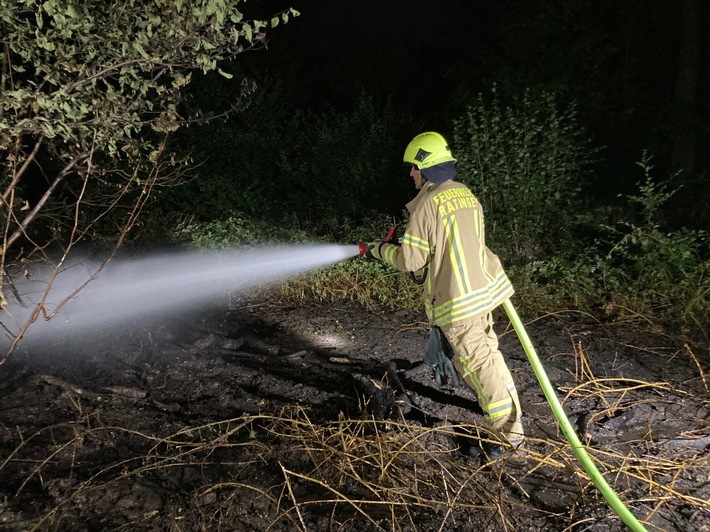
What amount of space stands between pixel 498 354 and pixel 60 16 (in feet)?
10.2

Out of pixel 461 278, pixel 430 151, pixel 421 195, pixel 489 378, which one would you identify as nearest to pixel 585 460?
pixel 489 378

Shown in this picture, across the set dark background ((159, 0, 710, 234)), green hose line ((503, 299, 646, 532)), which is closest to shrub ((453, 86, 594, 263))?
dark background ((159, 0, 710, 234))

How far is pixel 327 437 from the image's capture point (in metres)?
2.74

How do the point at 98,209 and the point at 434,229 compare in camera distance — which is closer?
the point at 434,229

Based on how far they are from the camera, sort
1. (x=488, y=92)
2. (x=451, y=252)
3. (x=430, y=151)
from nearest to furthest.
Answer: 1. (x=451, y=252)
2. (x=430, y=151)
3. (x=488, y=92)

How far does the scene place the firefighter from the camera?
103 inches

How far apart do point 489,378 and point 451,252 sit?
2.64 feet

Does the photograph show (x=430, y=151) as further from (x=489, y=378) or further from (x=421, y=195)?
(x=489, y=378)

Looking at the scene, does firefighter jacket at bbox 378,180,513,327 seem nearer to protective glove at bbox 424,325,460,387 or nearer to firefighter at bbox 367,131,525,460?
firefighter at bbox 367,131,525,460

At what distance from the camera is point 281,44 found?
11977mm

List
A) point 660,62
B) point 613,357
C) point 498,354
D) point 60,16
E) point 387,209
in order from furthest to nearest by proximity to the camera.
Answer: point 660,62
point 387,209
point 613,357
point 498,354
point 60,16

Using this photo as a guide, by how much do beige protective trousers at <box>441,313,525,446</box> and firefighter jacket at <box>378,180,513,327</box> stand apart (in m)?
0.11

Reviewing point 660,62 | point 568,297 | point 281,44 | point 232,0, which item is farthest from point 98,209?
point 660,62

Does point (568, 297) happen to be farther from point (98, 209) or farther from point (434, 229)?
point (98, 209)
